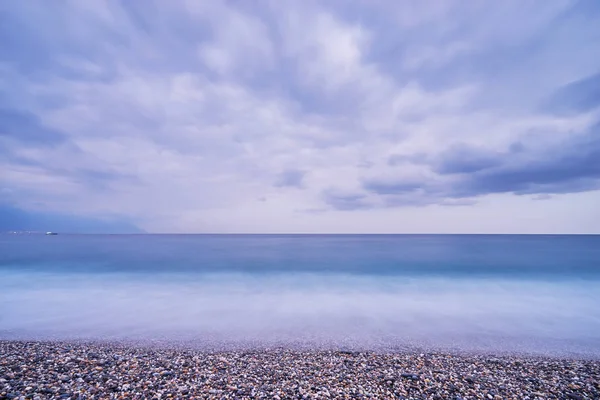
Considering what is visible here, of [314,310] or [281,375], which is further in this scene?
[314,310]

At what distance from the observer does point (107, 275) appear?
77.5ft

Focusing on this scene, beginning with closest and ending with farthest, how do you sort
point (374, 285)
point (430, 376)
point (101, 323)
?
point (430, 376) < point (101, 323) < point (374, 285)

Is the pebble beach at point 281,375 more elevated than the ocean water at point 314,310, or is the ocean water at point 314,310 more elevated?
the pebble beach at point 281,375

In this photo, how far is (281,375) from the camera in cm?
630

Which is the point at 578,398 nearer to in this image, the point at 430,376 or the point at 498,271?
the point at 430,376

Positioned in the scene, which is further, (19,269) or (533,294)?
(19,269)

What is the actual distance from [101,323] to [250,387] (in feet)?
28.0

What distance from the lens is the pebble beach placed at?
18.1 ft

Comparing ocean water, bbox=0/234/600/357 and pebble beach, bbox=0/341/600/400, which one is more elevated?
pebble beach, bbox=0/341/600/400

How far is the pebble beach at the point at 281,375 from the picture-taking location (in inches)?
217

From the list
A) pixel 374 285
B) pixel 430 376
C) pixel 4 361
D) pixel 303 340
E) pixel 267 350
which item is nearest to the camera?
pixel 430 376

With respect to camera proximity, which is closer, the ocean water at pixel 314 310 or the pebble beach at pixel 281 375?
the pebble beach at pixel 281 375

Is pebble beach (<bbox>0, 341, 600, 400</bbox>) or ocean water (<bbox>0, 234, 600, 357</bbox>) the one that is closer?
pebble beach (<bbox>0, 341, 600, 400</bbox>)

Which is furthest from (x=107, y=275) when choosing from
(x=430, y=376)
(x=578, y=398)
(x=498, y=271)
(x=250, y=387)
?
(x=498, y=271)
